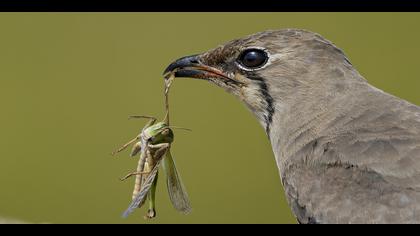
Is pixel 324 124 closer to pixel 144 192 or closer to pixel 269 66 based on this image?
pixel 269 66

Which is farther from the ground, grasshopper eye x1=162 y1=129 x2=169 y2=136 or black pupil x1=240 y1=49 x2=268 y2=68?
black pupil x1=240 y1=49 x2=268 y2=68

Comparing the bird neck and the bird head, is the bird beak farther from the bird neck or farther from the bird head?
the bird neck

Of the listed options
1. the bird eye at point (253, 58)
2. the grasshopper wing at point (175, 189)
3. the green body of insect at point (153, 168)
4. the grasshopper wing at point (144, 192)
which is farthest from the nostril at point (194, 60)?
the grasshopper wing at point (144, 192)

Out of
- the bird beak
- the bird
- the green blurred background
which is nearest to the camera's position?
the bird

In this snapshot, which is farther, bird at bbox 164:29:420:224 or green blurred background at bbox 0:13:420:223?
green blurred background at bbox 0:13:420:223

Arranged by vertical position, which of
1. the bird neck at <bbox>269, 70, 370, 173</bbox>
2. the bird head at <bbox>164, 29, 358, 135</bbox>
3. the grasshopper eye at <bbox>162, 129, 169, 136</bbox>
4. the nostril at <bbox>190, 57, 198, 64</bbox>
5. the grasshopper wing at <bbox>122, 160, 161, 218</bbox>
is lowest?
the grasshopper wing at <bbox>122, 160, 161, 218</bbox>

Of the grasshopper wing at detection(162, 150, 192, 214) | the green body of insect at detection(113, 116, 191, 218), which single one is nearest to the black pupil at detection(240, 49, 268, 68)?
the green body of insect at detection(113, 116, 191, 218)
